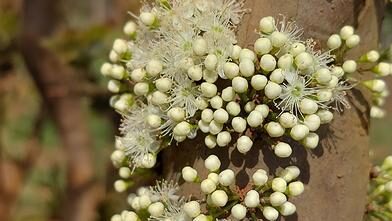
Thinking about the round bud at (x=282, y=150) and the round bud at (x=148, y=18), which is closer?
the round bud at (x=282, y=150)

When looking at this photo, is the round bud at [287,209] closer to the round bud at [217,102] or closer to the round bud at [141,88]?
the round bud at [217,102]

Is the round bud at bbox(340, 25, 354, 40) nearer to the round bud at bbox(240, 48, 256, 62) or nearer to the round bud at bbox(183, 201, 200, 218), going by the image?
the round bud at bbox(240, 48, 256, 62)

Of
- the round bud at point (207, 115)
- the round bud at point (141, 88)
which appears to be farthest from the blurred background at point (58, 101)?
the round bud at point (207, 115)

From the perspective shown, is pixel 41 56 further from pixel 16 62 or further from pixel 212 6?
pixel 212 6

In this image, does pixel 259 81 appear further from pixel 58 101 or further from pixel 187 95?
pixel 58 101

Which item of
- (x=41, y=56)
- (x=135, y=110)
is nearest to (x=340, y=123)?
A: (x=135, y=110)

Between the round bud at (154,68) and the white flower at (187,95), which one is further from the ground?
the round bud at (154,68)

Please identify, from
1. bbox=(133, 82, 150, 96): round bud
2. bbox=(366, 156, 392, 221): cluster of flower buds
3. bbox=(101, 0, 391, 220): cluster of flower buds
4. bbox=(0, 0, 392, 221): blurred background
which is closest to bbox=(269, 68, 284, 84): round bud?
bbox=(101, 0, 391, 220): cluster of flower buds
